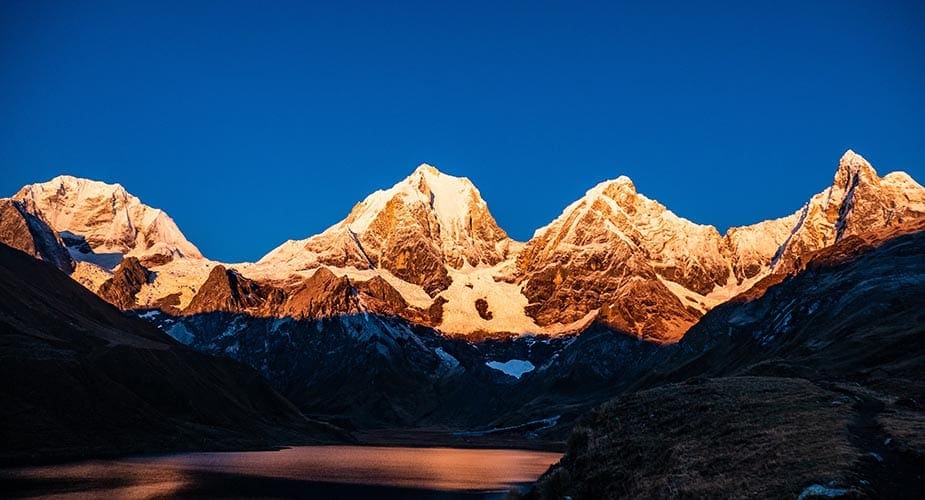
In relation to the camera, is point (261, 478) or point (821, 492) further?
point (261, 478)

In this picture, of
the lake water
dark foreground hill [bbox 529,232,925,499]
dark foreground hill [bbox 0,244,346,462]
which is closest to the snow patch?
dark foreground hill [bbox 529,232,925,499]

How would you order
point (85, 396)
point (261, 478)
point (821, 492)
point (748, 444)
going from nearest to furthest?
point (821, 492) < point (748, 444) < point (261, 478) < point (85, 396)

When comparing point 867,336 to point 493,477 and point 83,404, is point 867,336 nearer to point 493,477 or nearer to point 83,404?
point 493,477

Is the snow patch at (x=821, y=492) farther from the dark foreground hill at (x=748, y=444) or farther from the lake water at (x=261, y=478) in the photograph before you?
the lake water at (x=261, y=478)

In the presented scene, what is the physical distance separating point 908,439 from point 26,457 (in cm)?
11373

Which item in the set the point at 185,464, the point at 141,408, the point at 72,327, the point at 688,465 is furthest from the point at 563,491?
the point at 72,327

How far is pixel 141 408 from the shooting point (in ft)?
523

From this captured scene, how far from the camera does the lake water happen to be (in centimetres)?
→ 8356

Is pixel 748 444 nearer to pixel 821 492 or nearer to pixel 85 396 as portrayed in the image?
pixel 821 492

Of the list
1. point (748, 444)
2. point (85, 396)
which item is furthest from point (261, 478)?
point (748, 444)

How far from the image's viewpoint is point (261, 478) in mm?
105562

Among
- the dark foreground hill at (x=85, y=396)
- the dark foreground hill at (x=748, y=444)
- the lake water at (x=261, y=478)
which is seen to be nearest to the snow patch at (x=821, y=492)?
the dark foreground hill at (x=748, y=444)

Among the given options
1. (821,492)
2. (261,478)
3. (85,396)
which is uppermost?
(85,396)

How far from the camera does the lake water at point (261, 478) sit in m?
83.6
